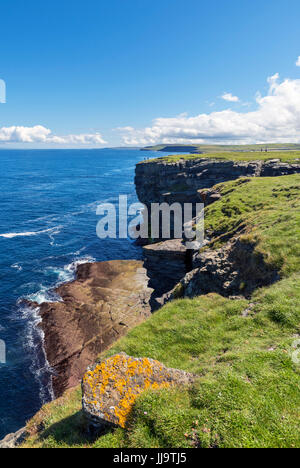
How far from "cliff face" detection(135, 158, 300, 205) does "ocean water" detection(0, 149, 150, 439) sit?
81.9 feet

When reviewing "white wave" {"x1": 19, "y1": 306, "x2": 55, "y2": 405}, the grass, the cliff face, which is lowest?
"white wave" {"x1": 19, "y1": 306, "x2": 55, "y2": 405}

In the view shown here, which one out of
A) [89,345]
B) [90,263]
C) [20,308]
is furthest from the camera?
[90,263]

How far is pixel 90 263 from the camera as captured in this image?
61.0m

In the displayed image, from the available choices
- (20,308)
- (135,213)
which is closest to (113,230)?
(135,213)

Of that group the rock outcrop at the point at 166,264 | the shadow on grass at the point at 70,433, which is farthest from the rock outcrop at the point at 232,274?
the rock outcrop at the point at 166,264

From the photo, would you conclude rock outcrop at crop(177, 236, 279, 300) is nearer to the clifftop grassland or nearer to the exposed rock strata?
the exposed rock strata

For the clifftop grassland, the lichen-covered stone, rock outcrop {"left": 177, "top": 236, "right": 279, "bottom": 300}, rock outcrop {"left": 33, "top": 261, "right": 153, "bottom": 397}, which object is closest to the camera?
the clifftop grassland

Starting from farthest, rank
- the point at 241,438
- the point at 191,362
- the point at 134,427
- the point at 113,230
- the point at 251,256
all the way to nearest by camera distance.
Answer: the point at 113,230 → the point at 251,256 → the point at 191,362 → the point at 134,427 → the point at 241,438

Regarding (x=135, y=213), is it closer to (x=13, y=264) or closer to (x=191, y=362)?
(x=13, y=264)

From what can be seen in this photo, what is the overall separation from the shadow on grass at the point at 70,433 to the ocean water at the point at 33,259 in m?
23.2

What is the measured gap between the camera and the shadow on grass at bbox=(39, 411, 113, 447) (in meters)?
8.81

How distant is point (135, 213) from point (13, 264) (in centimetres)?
6480

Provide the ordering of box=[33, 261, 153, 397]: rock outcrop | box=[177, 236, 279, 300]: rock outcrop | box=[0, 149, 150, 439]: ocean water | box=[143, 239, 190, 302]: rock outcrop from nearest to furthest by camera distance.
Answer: box=[177, 236, 279, 300]: rock outcrop
box=[0, 149, 150, 439]: ocean water
box=[33, 261, 153, 397]: rock outcrop
box=[143, 239, 190, 302]: rock outcrop

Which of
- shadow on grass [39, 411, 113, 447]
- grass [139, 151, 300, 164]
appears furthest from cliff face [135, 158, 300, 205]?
shadow on grass [39, 411, 113, 447]
